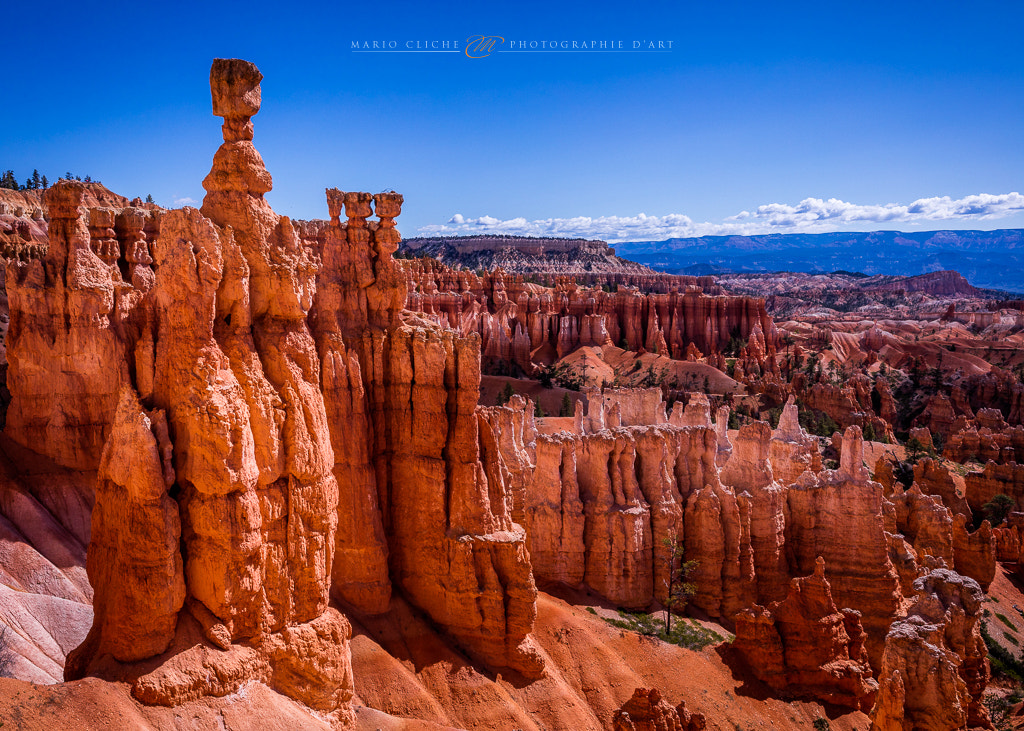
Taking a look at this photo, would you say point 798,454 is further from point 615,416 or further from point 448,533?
point 448,533

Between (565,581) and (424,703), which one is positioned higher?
(424,703)

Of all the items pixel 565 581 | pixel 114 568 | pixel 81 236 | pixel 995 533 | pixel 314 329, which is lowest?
pixel 995 533

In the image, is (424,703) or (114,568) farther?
(424,703)

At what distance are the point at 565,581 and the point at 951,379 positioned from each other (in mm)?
65703

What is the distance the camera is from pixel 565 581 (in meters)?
22.7

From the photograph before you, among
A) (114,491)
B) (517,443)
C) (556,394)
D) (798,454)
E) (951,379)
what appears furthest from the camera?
(951,379)

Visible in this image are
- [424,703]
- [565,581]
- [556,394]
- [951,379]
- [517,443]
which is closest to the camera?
[424,703]

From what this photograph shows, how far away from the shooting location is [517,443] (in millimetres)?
24484

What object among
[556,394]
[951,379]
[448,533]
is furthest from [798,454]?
[951,379]

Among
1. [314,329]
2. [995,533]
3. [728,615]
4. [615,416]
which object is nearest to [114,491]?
[314,329]

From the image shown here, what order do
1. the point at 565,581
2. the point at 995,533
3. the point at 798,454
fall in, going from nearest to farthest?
the point at 565,581
the point at 798,454
the point at 995,533

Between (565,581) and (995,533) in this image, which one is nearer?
(565,581)

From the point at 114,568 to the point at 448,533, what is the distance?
7120mm

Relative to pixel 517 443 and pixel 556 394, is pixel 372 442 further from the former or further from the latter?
pixel 556 394
